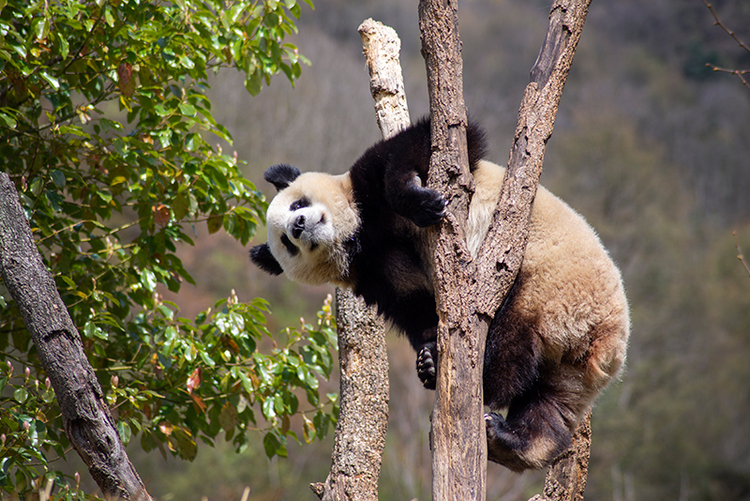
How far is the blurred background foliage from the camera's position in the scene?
15.6m

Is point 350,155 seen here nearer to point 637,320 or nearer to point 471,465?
point 637,320

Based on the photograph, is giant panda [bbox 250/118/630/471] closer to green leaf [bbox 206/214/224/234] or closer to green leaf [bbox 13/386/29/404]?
green leaf [bbox 206/214/224/234]

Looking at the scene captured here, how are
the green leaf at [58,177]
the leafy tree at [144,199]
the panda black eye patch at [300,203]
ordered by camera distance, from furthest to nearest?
1. the panda black eye patch at [300,203]
2. the leafy tree at [144,199]
3. the green leaf at [58,177]

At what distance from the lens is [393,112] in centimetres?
431

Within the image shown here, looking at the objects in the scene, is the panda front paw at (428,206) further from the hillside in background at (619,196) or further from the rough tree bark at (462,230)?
the hillside in background at (619,196)

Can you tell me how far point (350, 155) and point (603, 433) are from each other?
12.0 meters

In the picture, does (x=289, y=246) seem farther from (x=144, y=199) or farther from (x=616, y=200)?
(x=616, y=200)

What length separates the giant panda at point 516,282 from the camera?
3.13m

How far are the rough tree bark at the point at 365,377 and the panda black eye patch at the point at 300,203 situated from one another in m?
0.88

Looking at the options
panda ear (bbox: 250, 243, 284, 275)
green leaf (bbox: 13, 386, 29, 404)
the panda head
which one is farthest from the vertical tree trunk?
green leaf (bbox: 13, 386, 29, 404)

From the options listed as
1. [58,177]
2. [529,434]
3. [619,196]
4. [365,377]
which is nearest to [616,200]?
[619,196]

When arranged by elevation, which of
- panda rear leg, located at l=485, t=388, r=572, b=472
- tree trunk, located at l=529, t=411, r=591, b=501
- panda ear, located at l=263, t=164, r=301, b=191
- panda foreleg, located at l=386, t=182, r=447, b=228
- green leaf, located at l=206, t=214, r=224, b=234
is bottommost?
tree trunk, located at l=529, t=411, r=591, b=501

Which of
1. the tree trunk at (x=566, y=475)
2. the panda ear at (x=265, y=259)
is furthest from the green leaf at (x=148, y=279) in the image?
the tree trunk at (x=566, y=475)

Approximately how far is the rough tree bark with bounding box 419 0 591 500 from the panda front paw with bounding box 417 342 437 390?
46 cm
